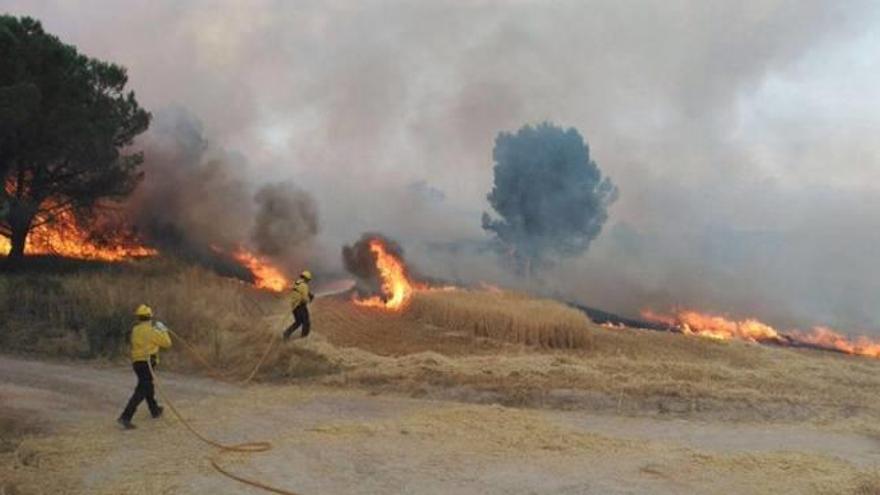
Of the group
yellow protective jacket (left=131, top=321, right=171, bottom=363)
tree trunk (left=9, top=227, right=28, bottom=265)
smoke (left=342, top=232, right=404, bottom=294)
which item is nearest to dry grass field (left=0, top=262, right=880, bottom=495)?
yellow protective jacket (left=131, top=321, right=171, bottom=363)

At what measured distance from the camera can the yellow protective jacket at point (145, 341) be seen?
53.5 ft

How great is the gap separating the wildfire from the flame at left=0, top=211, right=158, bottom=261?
106ft

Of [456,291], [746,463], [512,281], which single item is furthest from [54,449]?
[512,281]

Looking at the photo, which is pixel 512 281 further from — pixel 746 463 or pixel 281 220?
pixel 746 463

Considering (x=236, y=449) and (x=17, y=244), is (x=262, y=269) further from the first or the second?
(x=236, y=449)

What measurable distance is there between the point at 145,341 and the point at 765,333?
1724 inches

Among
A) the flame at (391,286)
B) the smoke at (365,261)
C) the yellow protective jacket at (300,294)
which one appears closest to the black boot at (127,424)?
the yellow protective jacket at (300,294)

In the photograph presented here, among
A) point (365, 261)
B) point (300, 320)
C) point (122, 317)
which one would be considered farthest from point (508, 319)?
point (365, 261)

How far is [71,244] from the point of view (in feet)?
134

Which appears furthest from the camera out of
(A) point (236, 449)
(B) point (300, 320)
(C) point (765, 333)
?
(C) point (765, 333)

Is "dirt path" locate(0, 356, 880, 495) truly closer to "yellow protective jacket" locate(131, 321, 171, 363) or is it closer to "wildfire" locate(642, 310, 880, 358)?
"yellow protective jacket" locate(131, 321, 171, 363)

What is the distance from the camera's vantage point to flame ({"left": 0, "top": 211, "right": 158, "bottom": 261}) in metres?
39.9

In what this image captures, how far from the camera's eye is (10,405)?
17641mm

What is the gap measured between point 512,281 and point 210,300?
31282 millimetres
